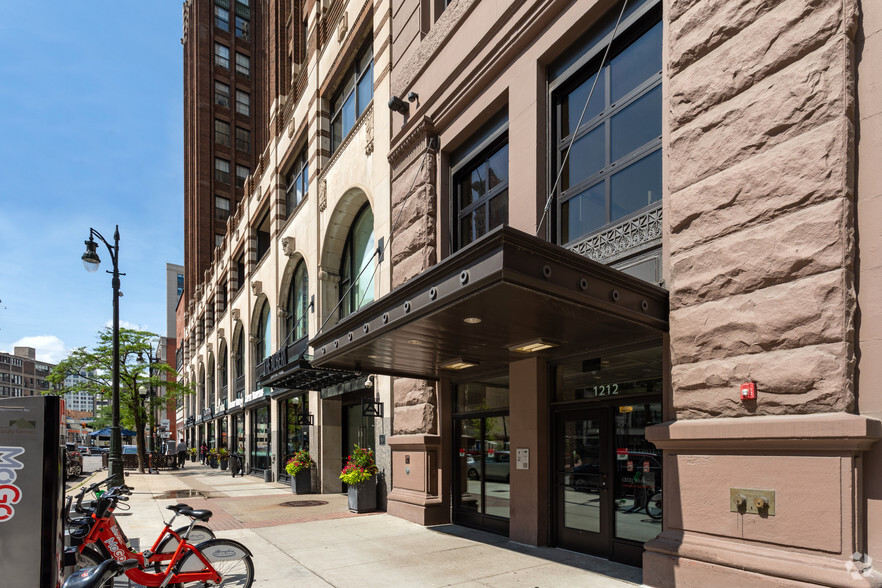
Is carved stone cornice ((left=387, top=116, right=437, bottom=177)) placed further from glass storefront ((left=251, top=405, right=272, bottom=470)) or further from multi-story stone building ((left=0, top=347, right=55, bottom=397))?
multi-story stone building ((left=0, top=347, right=55, bottom=397))

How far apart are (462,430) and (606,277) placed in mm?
6244

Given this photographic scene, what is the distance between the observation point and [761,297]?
612 centimetres

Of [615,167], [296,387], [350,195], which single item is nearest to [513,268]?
[615,167]

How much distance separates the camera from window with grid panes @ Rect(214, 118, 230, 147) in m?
54.2

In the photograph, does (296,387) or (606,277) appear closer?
(606,277)

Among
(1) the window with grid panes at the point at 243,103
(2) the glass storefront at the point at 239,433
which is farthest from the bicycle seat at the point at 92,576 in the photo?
(1) the window with grid panes at the point at 243,103

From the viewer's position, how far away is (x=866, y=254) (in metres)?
5.45

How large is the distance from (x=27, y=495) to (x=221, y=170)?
5353 cm

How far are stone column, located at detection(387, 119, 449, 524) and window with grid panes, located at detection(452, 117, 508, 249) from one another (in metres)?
0.56

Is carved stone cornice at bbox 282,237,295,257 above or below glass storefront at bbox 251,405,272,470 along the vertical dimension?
above

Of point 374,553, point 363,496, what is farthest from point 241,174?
point 374,553

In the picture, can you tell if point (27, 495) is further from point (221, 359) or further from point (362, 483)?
point (221, 359)

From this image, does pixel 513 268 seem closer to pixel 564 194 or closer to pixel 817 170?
pixel 817 170

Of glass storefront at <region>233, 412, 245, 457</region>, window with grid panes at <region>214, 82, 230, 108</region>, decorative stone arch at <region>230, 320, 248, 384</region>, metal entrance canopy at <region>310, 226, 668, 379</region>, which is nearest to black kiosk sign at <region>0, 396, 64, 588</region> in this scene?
metal entrance canopy at <region>310, 226, 668, 379</region>
